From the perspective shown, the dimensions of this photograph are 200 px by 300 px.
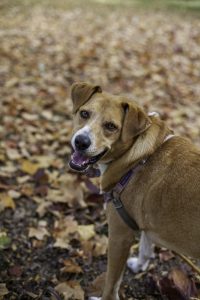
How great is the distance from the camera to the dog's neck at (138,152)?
3455 mm

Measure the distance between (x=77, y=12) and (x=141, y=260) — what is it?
12.8 m

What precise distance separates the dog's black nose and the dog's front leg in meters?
0.58

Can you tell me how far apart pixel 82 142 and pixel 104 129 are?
10.1 inches

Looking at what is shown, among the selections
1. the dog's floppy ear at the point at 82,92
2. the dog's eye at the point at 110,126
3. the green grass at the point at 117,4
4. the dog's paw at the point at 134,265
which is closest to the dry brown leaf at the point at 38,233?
the dog's paw at the point at 134,265

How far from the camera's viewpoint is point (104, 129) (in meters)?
3.45

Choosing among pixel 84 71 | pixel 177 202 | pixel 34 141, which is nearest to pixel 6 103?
pixel 34 141

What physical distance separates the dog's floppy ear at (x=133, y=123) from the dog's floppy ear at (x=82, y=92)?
411mm

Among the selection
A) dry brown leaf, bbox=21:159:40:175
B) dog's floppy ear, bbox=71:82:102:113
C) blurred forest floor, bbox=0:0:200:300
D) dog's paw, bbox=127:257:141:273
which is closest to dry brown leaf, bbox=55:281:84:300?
blurred forest floor, bbox=0:0:200:300

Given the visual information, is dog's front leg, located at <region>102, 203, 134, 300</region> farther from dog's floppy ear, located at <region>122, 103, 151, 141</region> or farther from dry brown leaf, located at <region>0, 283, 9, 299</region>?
dry brown leaf, located at <region>0, 283, 9, 299</region>

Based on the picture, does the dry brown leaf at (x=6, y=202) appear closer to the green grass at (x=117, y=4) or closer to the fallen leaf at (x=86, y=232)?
the fallen leaf at (x=86, y=232)

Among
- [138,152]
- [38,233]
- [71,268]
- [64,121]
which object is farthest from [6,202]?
[64,121]

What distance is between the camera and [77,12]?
15.4 meters

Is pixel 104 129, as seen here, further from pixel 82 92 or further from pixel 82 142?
pixel 82 92

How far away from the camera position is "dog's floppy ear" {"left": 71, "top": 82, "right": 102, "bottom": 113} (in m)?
3.67
